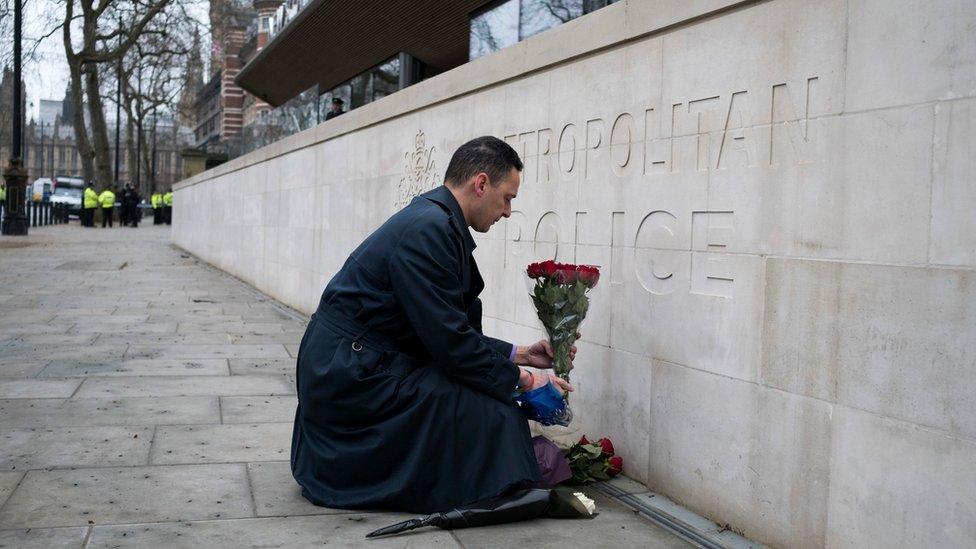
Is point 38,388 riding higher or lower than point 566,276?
lower

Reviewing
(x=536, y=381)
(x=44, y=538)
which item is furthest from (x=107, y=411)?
(x=536, y=381)

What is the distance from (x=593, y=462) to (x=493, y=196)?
1.42 meters

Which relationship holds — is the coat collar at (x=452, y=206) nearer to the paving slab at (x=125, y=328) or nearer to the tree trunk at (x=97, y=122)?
the paving slab at (x=125, y=328)

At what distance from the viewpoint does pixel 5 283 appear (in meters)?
14.4

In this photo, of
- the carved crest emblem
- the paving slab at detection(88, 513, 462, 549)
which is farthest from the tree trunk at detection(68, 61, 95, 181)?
the paving slab at detection(88, 513, 462, 549)

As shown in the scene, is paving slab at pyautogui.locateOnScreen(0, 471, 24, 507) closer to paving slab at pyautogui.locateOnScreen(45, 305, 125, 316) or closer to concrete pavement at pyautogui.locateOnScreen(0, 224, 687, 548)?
concrete pavement at pyautogui.locateOnScreen(0, 224, 687, 548)

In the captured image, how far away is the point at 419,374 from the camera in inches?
151

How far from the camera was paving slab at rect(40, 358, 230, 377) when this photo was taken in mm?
7137

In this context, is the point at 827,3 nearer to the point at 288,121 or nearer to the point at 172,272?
the point at 288,121

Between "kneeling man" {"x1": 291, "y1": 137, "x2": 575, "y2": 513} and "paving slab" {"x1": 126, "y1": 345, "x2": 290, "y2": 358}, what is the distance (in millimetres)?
4539

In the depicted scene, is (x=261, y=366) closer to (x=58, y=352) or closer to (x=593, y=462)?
(x=58, y=352)

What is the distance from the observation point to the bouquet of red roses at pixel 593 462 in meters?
4.52

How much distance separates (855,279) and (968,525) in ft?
2.75

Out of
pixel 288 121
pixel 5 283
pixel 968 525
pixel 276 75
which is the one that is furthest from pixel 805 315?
pixel 276 75
